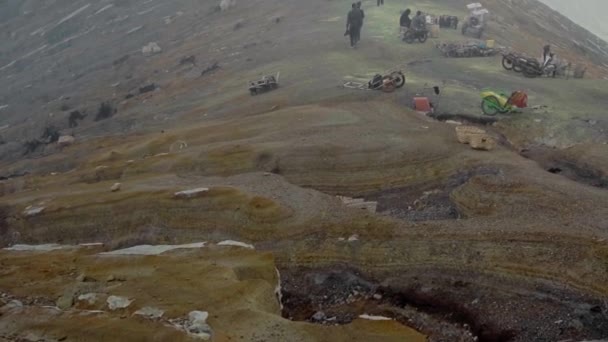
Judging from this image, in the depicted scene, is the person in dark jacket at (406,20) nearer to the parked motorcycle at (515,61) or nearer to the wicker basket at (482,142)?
the parked motorcycle at (515,61)

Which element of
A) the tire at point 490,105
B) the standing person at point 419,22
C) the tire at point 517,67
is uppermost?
the standing person at point 419,22

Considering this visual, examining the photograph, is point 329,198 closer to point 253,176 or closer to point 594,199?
point 253,176

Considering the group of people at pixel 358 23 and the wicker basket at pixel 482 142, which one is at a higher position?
the group of people at pixel 358 23

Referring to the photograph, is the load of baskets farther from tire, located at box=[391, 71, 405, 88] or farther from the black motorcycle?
tire, located at box=[391, 71, 405, 88]

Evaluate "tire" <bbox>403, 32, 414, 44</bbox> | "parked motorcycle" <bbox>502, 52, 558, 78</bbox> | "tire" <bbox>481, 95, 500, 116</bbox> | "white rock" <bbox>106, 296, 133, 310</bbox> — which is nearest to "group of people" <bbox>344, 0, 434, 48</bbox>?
"tire" <bbox>403, 32, 414, 44</bbox>

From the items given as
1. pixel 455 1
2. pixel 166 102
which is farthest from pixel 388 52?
pixel 455 1

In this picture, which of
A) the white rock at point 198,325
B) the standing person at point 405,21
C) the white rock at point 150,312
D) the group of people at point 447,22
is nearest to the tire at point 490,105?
the white rock at point 198,325
